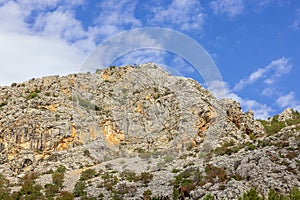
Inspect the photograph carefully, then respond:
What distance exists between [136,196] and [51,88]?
25454mm

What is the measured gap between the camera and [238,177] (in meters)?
26.3

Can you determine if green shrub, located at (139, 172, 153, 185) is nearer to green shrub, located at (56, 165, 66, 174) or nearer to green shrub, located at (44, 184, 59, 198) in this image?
green shrub, located at (44, 184, 59, 198)

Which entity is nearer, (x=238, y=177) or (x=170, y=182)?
(x=238, y=177)

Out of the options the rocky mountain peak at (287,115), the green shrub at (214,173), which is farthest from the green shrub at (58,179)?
the rocky mountain peak at (287,115)

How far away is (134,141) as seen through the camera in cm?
4247

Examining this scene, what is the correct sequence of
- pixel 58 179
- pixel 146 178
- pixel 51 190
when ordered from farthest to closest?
pixel 58 179, pixel 146 178, pixel 51 190

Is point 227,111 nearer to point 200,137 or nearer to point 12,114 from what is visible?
point 200,137

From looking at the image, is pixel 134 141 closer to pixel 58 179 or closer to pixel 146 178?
pixel 58 179

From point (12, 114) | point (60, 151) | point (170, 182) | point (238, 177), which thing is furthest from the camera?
point (12, 114)

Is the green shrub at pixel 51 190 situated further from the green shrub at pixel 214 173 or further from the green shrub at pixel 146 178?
the green shrub at pixel 214 173

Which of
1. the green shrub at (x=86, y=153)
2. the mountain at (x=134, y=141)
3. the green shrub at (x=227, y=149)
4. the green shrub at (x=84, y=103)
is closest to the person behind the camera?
the mountain at (x=134, y=141)

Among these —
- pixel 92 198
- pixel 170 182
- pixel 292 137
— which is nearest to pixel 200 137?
pixel 292 137

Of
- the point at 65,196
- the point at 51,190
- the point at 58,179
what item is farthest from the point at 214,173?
the point at 58,179

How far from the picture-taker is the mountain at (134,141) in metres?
27.4
